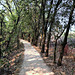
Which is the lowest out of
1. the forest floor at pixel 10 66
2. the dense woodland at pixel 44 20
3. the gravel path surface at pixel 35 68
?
the forest floor at pixel 10 66

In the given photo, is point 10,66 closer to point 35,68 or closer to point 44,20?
point 35,68

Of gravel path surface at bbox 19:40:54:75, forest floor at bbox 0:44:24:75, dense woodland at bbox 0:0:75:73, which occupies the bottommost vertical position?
forest floor at bbox 0:44:24:75

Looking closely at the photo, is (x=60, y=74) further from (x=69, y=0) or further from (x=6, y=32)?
(x=6, y=32)

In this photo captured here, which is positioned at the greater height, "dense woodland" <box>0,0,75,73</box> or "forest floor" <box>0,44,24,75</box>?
"dense woodland" <box>0,0,75,73</box>

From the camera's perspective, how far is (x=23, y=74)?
520 centimetres

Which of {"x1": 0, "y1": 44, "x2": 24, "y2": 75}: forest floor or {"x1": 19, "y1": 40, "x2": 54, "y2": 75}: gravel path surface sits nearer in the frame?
{"x1": 19, "y1": 40, "x2": 54, "y2": 75}: gravel path surface

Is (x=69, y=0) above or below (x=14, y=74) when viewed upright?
above

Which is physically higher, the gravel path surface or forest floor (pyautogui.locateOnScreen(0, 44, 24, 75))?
the gravel path surface

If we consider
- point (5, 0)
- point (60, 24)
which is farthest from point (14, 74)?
point (5, 0)

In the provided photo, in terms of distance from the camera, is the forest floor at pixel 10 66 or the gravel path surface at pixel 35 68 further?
the forest floor at pixel 10 66

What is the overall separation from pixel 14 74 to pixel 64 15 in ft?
20.6

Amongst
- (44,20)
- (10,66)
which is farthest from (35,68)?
(44,20)

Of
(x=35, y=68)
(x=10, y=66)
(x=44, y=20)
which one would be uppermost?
(x=44, y=20)

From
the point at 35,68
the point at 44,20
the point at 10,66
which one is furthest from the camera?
the point at 44,20
